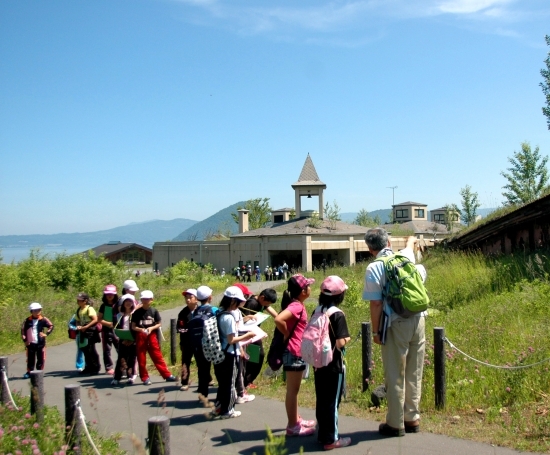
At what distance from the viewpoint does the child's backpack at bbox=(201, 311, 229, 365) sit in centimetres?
770

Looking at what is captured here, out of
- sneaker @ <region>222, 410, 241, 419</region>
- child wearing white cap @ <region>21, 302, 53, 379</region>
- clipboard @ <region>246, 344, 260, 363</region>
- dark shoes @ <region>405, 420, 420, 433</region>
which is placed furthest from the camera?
child wearing white cap @ <region>21, 302, 53, 379</region>

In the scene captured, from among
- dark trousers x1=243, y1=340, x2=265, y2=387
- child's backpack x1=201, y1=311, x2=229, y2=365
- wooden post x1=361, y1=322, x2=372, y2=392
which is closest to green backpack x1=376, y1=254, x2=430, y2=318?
wooden post x1=361, y1=322, x2=372, y2=392

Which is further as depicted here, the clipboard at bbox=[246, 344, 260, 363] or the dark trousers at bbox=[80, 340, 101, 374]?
Result: the dark trousers at bbox=[80, 340, 101, 374]

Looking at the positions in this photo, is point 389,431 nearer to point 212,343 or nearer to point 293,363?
point 293,363

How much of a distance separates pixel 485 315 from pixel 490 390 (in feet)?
11.0

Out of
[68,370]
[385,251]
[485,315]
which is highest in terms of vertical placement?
[385,251]

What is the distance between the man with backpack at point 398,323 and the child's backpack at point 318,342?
0.50 meters

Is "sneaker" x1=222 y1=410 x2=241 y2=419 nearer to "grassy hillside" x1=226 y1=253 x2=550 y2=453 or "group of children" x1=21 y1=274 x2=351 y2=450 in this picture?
"group of children" x1=21 y1=274 x2=351 y2=450

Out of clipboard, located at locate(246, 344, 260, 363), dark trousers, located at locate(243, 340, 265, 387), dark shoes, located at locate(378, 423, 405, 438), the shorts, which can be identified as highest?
the shorts

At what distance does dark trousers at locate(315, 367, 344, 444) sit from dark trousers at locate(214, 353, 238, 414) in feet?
5.91

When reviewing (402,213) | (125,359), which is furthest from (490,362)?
(402,213)

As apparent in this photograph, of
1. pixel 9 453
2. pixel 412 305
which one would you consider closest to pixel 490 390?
pixel 412 305

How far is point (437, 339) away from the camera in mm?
7430

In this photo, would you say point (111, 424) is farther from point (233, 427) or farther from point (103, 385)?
point (103, 385)
